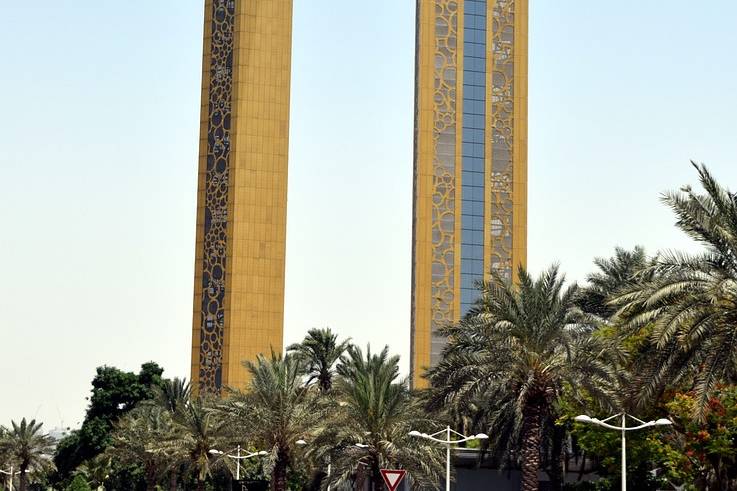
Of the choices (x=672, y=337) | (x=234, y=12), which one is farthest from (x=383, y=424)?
(x=234, y=12)

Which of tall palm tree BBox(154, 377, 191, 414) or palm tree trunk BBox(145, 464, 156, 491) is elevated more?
tall palm tree BBox(154, 377, 191, 414)

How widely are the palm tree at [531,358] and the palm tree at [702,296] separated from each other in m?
10.3

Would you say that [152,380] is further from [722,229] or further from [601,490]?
[722,229]

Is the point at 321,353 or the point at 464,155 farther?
the point at 464,155

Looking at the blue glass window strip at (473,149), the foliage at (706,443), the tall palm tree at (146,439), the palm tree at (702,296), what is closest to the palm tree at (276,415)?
the foliage at (706,443)

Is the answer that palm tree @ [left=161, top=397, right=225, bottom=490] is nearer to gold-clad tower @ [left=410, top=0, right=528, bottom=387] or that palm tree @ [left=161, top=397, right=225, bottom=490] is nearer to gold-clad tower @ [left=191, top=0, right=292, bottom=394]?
gold-clad tower @ [left=410, top=0, right=528, bottom=387]

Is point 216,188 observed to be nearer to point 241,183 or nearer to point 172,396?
point 241,183

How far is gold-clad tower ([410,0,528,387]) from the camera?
385ft

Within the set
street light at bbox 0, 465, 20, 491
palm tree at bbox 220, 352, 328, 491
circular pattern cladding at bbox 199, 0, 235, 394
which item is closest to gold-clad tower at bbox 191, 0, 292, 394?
circular pattern cladding at bbox 199, 0, 235, 394

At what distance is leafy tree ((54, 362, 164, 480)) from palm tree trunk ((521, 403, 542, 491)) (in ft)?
210

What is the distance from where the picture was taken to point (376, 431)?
6606cm

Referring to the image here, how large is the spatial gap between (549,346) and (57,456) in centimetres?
7716

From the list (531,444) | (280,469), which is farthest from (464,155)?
(531,444)

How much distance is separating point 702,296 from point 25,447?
93.6 m
